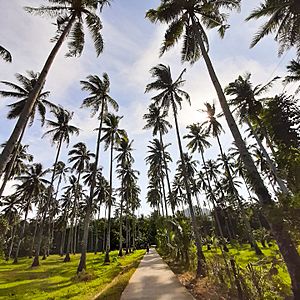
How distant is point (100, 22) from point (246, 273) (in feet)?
45.2

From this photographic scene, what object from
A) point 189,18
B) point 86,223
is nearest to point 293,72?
point 189,18

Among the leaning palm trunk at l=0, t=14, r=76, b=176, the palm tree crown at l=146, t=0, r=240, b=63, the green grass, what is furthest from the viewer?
the palm tree crown at l=146, t=0, r=240, b=63

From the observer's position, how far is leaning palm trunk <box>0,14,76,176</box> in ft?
25.8

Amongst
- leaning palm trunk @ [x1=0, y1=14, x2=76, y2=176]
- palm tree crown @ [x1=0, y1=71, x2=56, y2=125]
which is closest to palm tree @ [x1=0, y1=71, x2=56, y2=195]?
palm tree crown @ [x1=0, y1=71, x2=56, y2=125]

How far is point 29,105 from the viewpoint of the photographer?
9.12 metres

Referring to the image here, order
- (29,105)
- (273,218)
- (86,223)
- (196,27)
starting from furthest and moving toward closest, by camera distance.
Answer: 1. (86,223)
2. (196,27)
3. (29,105)
4. (273,218)

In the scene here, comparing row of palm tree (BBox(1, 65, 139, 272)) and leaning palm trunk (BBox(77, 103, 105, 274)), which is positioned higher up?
row of palm tree (BBox(1, 65, 139, 272))

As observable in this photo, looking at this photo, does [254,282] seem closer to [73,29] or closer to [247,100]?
[73,29]

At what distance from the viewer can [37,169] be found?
36.5 metres

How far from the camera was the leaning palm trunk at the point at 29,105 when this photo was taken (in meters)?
7.86

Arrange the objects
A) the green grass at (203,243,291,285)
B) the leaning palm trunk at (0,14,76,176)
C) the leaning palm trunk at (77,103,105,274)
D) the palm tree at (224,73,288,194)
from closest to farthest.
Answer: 1. the green grass at (203,243,291,285)
2. the leaning palm trunk at (0,14,76,176)
3. the leaning palm trunk at (77,103,105,274)
4. the palm tree at (224,73,288,194)

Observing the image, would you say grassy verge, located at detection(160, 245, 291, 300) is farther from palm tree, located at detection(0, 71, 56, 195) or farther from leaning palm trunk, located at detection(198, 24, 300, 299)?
palm tree, located at detection(0, 71, 56, 195)

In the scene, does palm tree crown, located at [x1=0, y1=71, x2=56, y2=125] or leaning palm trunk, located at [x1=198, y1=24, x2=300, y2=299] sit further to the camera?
palm tree crown, located at [x1=0, y1=71, x2=56, y2=125]

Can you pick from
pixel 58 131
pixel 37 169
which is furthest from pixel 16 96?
pixel 37 169
